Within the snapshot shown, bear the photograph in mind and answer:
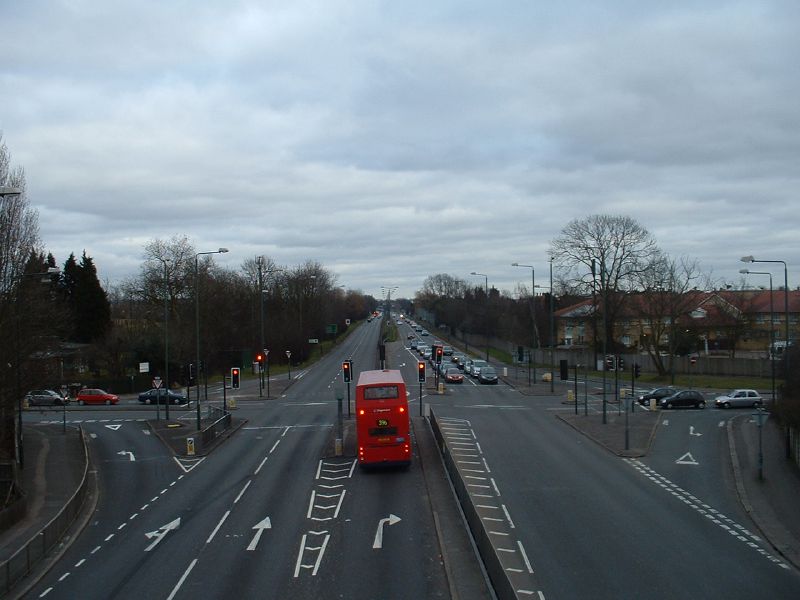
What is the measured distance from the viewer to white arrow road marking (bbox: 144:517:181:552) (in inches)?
835

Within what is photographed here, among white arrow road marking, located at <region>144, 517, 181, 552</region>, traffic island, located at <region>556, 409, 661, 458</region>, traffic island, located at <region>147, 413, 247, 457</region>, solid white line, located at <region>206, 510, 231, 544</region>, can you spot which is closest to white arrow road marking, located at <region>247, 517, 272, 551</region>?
solid white line, located at <region>206, 510, 231, 544</region>

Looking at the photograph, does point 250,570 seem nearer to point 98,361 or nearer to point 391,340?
point 98,361

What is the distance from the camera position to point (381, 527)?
2227 cm

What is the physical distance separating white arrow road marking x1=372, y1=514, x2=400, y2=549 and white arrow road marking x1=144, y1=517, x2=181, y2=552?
5.83 metres

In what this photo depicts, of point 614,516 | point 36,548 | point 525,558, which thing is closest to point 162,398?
point 36,548

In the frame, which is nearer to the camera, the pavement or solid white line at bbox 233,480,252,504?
the pavement

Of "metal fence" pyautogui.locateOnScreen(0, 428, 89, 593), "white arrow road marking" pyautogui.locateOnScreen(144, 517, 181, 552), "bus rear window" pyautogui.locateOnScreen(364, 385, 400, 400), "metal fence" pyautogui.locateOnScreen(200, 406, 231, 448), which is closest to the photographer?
"metal fence" pyautogui.locateOnScreen(0, 428, 89, 593)

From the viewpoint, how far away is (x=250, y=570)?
1848 cm

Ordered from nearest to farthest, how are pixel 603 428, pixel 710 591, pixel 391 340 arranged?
pixel 710 591 → pixel 603 428 → pixel 391 340

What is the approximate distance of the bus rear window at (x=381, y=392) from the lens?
29953mm

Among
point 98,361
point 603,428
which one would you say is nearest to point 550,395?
point 603,428

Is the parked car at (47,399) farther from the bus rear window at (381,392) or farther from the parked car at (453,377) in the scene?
the bus rear window at (381,392)

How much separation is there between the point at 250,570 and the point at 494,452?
17.5 m

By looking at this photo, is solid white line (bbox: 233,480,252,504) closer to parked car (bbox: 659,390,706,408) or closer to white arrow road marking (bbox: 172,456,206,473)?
white arrow road marking (bbox: 172,456,206,473)
